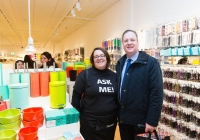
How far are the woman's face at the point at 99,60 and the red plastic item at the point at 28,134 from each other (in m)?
0.93

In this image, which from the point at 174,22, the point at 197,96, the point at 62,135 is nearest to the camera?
the point at 62,135

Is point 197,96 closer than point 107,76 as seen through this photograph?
No

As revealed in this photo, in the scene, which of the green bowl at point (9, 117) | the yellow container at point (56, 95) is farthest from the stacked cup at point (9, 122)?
the yellow container at point (56, 95)

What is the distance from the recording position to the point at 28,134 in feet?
3.32

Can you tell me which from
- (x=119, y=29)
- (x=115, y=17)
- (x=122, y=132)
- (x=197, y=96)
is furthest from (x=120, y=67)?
(x=115, y=17)

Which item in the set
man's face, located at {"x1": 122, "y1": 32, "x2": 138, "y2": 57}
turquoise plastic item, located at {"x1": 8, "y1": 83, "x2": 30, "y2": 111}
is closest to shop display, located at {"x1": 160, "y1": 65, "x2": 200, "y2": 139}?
man's face, located at {"x1": 122, "y1": 32, "x2": 138, "y2": 57}

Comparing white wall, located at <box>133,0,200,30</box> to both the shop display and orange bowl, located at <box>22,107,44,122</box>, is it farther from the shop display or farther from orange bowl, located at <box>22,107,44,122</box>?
orange bowl, located at <box>22,107,44,122</box>

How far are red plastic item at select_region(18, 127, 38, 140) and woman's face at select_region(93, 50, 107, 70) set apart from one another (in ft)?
3.06

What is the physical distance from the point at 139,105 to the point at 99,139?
23.2 inches

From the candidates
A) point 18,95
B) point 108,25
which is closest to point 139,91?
point 18,95

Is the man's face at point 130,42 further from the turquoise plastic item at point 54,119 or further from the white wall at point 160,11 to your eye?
the white wall at point 160,11

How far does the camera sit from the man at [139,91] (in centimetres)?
157

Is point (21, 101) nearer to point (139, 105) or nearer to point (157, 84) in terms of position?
point (139, 105)

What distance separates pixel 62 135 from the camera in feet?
4.12
